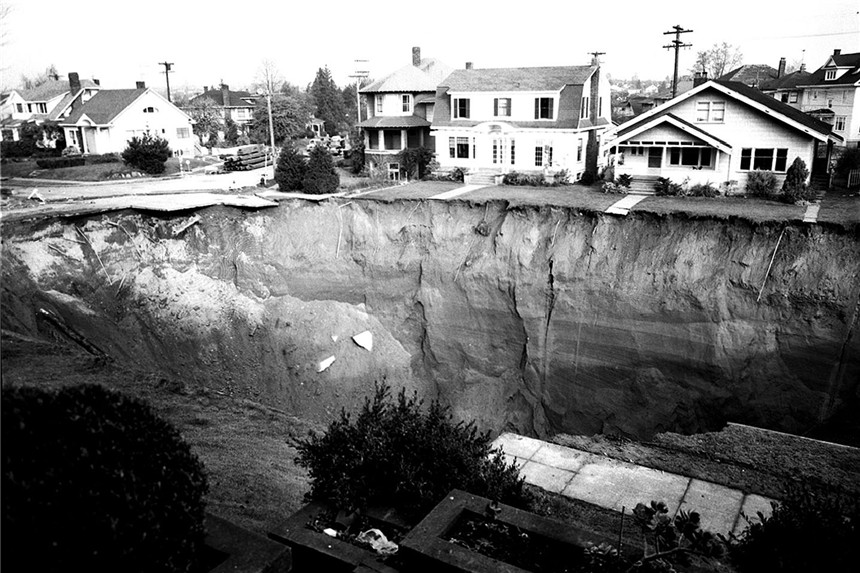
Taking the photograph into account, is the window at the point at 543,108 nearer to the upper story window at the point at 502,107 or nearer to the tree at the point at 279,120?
the upper story window at the point at 502,107

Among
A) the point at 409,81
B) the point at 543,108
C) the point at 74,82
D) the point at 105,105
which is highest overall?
the point at 74,82

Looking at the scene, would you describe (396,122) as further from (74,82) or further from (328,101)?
(328,101)

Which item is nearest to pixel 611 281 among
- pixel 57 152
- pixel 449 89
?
pixel 449 89

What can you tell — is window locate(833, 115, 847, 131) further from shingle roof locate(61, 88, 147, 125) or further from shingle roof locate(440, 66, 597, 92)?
shingle roof locate(61, 88, 147, 125)

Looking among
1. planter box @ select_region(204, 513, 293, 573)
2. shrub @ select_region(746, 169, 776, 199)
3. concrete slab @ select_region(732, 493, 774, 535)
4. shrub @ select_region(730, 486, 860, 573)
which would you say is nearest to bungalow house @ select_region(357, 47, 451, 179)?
shrub @ select_region(746, 169, 776, 199)

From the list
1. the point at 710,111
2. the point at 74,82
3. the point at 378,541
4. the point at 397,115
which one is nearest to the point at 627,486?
the point at 378,541

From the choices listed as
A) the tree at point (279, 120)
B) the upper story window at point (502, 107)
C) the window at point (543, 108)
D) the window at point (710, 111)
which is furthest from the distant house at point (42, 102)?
the window at point (710, 111)
